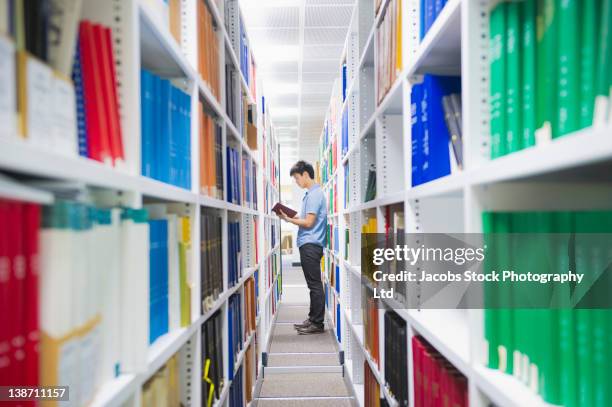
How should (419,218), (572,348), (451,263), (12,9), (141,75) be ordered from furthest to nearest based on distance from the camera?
1. (419,218)
2. (451,263)
3. (141,75)
4. (572,348)
5. (12,9)

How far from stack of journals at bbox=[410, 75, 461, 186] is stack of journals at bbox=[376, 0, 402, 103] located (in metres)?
0.20

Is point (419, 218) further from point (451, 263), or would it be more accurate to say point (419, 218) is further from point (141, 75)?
point (141, 75)

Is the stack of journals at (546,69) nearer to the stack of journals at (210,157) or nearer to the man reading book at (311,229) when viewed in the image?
the stack of journals at (210,157)

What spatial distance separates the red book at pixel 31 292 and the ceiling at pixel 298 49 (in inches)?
155

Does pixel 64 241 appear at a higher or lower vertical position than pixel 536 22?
lower

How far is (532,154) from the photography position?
0.58 metres

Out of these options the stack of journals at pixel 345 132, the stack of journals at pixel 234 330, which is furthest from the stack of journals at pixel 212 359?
the stack of journals at pixel 345 132

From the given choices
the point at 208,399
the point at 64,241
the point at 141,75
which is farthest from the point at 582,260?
the point at 208,399

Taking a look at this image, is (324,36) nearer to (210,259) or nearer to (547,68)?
(210,259)

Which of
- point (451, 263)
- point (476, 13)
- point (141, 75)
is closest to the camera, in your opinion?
point (476, 13)

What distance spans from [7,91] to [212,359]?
116cm

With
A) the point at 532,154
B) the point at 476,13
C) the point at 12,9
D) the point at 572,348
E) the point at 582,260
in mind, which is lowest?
the point at 572,348

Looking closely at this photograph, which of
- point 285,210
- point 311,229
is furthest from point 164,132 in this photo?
point 311,229

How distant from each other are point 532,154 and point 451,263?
549mm
